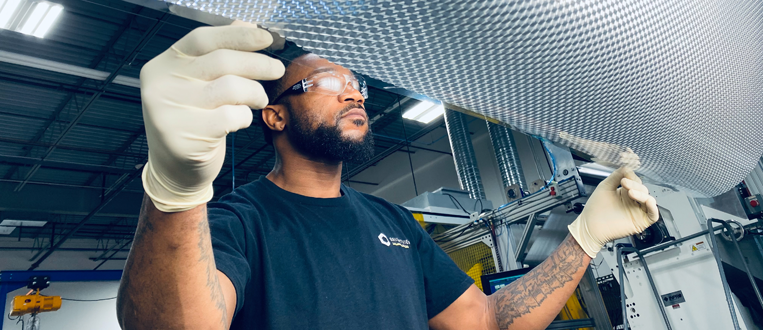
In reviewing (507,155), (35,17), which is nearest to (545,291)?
(507,155)

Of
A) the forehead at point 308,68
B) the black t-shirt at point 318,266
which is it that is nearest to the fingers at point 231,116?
the black t-shirt at point 318,266

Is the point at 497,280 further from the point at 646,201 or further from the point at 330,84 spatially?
the point at 330,84

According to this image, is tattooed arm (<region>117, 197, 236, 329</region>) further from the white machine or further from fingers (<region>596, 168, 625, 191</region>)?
the white machine

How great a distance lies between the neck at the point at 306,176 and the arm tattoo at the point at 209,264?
447 mm

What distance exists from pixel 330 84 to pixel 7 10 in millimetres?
4558

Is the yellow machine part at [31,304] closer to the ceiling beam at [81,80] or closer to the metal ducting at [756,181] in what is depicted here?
the ceiling beam at [81,80]

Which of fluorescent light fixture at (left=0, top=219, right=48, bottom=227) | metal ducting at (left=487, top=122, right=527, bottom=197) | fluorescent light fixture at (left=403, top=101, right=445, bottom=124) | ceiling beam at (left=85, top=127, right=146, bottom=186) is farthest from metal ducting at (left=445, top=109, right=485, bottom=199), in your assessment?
fluorescent light fixture at (left=0, top=219, right=48, bottom=227)

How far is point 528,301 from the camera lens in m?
1.02

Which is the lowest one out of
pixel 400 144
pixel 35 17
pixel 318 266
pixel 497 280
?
pixel 318 266

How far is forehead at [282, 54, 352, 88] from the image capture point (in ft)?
2.96

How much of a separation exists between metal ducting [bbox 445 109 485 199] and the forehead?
151 inches

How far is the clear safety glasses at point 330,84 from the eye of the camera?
919 mm

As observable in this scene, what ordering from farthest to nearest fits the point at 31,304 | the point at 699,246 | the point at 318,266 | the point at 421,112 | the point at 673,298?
the point at 421,112 < the point at 31,304 < the point at 673,298 < the point at 699,246 < the point at 318,266

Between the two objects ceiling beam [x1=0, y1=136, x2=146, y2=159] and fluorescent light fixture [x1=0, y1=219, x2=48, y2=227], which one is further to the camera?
fluorescent light fixture [x1=0, y1=219, x2=48, y2=227]
